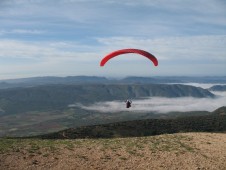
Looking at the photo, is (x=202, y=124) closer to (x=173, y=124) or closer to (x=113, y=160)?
(x=173, y=124)

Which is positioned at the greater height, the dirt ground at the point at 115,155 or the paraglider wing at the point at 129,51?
the paraglider wing at the point at 129,51

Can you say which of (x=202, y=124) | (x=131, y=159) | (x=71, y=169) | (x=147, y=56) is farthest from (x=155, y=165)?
(x=202, y=124)

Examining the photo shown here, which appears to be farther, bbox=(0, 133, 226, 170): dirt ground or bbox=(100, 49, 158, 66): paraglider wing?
bbox=(100, 49, 158, 66): paraglider wing

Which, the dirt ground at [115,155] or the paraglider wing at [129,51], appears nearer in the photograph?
the dirt ground at [115,155]

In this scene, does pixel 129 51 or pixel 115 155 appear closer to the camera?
pixel 115 155

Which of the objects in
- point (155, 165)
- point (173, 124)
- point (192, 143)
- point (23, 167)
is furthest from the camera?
point (173, 124)

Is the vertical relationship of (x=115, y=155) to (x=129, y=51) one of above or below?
below

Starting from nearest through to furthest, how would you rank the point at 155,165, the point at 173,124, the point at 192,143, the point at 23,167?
the point at 23,167 < the point at 155,165 < the point at 192,143 < the point at 173,124

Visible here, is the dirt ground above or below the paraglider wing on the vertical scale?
below
